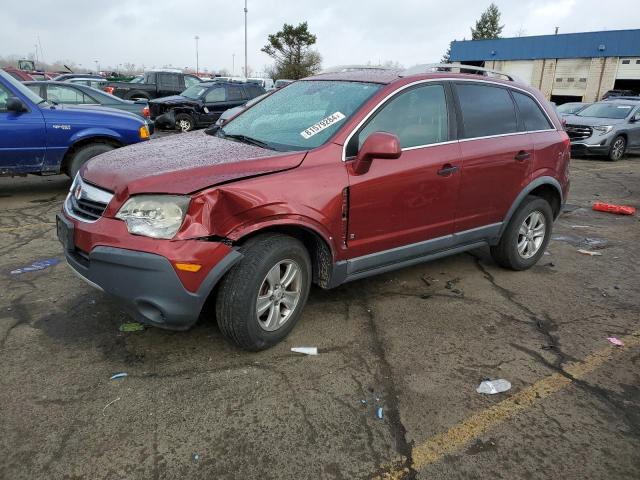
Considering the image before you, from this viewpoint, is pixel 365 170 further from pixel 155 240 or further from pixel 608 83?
pixel 608 83

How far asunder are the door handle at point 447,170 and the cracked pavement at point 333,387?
106 cm

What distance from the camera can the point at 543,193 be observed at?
16.1 ft

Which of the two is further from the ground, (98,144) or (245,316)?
(98,144)

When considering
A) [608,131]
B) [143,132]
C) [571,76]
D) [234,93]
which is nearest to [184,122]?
[234,93]

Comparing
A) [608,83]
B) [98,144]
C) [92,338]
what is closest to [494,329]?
[92,338]

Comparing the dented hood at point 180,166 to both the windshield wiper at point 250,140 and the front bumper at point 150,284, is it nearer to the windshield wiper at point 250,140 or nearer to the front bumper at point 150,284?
the windshield wiper at point 250,140

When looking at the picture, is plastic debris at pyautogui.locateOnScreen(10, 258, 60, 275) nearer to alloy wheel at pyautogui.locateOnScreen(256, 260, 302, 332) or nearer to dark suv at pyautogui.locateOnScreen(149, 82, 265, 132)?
alloy wheel at pyautogui.locateOnScreen(256, 260, 302, 332)

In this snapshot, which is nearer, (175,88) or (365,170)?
(365,170)

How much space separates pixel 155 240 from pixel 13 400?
1.15 m

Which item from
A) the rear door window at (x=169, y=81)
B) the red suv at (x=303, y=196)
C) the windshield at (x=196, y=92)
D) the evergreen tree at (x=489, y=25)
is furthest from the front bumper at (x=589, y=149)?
the evergreen tree at (x=489, y=25)

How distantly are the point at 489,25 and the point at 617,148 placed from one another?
217 feet

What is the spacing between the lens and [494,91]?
4.38 metres

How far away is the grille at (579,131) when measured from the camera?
43.8 ft

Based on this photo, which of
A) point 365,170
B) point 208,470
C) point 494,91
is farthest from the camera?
point 494,91
